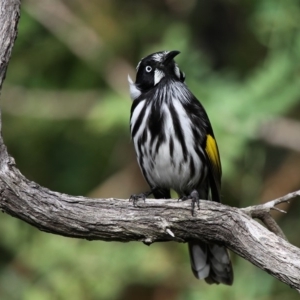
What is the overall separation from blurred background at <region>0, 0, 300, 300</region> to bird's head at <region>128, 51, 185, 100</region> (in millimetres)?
1944

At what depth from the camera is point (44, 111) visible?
348 inches

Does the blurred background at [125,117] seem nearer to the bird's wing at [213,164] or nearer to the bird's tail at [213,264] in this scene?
the bird's tail at [213,264]

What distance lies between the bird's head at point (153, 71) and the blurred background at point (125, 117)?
76.6 inches

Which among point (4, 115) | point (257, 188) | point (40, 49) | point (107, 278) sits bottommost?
point (107, 278)

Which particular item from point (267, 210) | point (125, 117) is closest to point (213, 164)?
point (267, 210)

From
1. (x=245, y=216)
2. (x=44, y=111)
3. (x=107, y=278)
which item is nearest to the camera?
(x=245, y=216)

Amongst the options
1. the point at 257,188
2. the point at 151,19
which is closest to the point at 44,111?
the point at 151,19

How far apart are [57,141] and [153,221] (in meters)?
4.97

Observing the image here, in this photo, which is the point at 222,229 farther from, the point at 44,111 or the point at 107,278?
the point at 44,111

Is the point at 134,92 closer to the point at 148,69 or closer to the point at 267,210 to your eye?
the point at 148,69

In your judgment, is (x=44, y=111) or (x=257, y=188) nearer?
(x=257, y=188)

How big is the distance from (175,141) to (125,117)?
8.35ft

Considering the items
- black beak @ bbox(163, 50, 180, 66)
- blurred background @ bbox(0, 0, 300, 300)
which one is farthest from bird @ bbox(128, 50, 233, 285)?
blurred background @ bbox(0, 0, 300, 300)

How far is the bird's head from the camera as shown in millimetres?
5754
